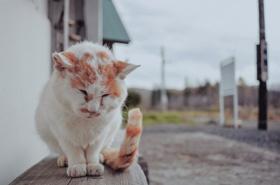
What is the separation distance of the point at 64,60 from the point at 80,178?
0.44 metres

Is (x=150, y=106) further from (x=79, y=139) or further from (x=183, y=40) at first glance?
(x=79, y=139)

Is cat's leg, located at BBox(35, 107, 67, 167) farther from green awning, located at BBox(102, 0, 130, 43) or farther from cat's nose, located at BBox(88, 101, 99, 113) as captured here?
green awning, located at BBox(102, 0, 130, 43)

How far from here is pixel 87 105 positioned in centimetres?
74

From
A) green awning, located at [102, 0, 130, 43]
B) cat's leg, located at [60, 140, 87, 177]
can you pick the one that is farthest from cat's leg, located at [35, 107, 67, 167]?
green awning, located at [102, 0, 130, 43]

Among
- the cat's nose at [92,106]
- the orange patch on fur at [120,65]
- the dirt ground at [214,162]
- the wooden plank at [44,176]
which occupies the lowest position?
the dirt ground at [214,162]

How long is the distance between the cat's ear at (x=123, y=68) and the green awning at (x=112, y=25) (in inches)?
61.1

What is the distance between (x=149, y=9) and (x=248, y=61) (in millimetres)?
634

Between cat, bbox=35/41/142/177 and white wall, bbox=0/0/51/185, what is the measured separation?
146mm

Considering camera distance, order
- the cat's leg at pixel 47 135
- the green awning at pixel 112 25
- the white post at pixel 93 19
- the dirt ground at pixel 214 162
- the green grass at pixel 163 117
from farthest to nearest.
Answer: the green grass at pixel 163 117 → the green awning at pixel 112 25 → the white post at pixel 93 19 → the dirt ground at pixel 214 162 → the cat's leg at pixel 47 135

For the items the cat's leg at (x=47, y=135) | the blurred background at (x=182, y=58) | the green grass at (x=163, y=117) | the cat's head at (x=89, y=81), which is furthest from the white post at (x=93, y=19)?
the green grass at (x=163, y=117)

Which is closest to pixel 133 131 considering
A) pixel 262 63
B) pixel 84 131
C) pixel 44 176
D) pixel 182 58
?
pixel 84 131

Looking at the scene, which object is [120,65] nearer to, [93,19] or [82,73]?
[82,73]

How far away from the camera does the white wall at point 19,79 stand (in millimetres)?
904

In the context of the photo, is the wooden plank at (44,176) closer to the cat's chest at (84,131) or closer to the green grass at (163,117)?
the cat's chest at (84,131)
